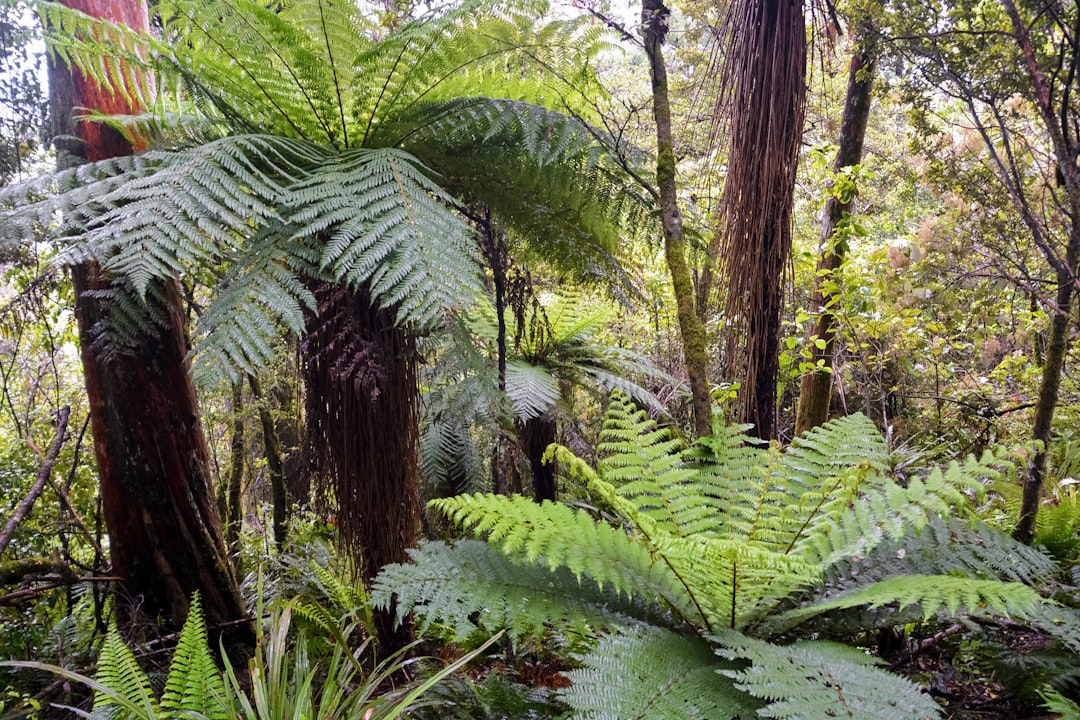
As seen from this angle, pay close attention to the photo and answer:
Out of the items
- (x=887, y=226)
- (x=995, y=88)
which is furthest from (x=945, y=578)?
(x=887, y=226)

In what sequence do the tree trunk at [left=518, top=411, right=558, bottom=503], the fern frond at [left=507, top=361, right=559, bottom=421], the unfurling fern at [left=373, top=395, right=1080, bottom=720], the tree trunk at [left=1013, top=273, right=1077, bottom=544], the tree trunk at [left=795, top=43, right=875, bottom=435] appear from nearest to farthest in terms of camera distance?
the unfurling fern at [left=373, top=395, right=1080, bottom=720], the tree trunk at [left=1013, top=273, right=1077, bottom=544], the tree trunk at [left=795, top=43, right=875, bottom=435], the fern frond at [left=507, top=361, right=559, bottom=421], the tree trunk at [left=518, top=411, right=558, bottom=503]

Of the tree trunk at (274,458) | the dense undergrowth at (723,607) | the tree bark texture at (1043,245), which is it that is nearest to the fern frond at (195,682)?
the dense undergrowth at (723,607)

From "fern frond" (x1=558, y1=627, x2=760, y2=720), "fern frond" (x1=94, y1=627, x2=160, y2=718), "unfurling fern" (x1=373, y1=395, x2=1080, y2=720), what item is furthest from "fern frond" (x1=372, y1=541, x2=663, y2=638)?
"fern frond" (x1=94, y1=627, x2=160, y2=718)

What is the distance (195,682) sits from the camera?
1362 mm

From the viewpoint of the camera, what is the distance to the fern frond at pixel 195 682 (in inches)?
53.1

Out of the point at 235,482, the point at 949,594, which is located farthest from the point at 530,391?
the point at 235,482

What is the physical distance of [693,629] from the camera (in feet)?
4.57

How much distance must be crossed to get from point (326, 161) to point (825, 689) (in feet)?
5.13

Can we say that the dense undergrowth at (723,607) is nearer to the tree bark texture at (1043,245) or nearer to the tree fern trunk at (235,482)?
the tree bark texture at (1043,245)


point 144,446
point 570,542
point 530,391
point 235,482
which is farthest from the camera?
point 235,482

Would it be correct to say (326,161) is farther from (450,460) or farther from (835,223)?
(835,223)

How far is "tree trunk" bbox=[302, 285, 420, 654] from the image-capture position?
164 centimetres

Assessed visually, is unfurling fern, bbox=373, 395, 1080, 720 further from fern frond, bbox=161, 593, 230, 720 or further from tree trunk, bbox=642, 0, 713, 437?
fern frond, bbox=161, 593, 230, 720

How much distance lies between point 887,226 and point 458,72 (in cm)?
698
